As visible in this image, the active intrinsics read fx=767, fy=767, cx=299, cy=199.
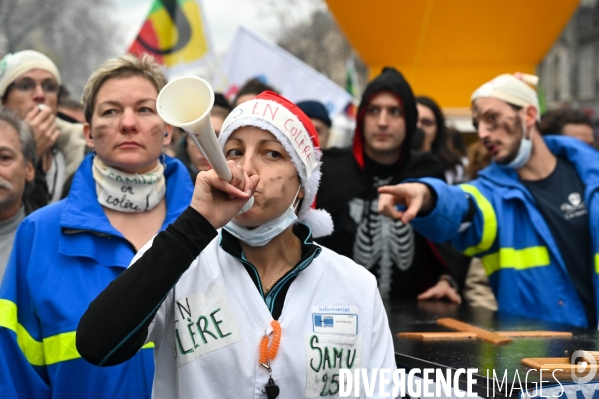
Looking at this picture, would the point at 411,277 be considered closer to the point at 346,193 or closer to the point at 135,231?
the point at 346,193

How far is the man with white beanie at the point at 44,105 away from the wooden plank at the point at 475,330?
8.15 ft

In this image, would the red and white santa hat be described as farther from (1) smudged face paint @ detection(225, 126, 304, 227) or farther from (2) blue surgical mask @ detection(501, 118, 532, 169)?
(2) blue surgical mask @ detection(501, 118, 532, 169)

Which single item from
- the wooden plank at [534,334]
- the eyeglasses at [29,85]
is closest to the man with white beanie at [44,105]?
the eyeglasses at [29,85]

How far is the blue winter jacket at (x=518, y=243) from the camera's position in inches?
160

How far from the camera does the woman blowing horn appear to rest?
2.10 metres

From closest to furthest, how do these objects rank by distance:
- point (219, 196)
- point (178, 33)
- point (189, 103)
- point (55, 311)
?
point (189, 103) → point (219, 196) → point (55, 311) → point (178, 33)

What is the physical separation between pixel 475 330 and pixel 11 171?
226 cm

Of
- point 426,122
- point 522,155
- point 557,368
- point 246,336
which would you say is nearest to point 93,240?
point 246,336

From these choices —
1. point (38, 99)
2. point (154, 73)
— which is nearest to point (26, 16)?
point (38, 99)

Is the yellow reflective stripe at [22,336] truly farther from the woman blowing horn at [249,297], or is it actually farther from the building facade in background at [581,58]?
the building facade in background at [581,58]

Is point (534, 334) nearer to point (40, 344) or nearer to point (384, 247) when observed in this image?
point (384, 247)

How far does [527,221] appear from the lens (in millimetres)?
4215

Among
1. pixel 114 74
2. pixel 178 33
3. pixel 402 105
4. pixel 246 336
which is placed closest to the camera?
pixel 246 336

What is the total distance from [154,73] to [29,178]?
3.08 feet
